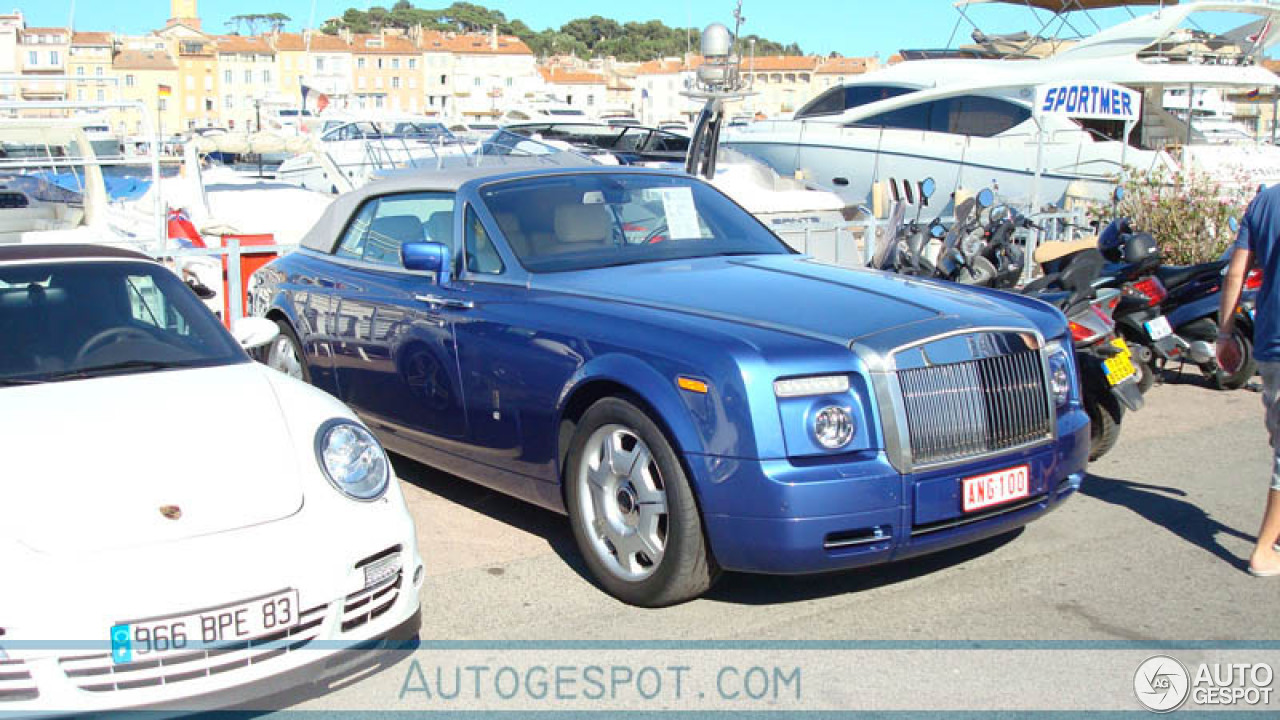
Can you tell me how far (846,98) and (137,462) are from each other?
19.7m

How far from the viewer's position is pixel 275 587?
3.46m

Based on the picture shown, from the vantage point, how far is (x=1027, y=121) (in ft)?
60.5

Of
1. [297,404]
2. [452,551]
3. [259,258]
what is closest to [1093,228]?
[259,258]

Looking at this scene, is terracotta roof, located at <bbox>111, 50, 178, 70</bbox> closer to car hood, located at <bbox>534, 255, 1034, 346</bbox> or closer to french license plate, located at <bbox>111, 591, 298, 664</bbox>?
car hood, located at <bbox>534, 255, 1034, 346</bbox>

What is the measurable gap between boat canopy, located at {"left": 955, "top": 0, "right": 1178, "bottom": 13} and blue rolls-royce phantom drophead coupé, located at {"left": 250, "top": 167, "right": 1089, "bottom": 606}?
1576cm

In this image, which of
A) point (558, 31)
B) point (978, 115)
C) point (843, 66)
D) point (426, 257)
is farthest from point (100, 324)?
point (558, 31)

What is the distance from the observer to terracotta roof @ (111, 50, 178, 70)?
74875 millimetres

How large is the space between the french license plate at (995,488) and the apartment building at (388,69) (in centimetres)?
10183

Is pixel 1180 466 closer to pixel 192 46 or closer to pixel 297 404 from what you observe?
pixel 297 404

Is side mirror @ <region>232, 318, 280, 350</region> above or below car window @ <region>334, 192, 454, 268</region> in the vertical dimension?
below

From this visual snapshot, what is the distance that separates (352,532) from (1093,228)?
1021 centimetres

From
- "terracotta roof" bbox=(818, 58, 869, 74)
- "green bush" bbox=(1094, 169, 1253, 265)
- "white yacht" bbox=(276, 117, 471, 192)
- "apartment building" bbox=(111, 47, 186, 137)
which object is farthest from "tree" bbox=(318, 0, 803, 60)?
"green bush" bbox=(1094, 169, 1253, 265)

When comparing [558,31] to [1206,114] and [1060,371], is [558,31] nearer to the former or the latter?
[1206,114]

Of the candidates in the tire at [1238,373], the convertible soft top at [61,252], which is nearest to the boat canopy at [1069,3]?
the tire at [1238,373]
